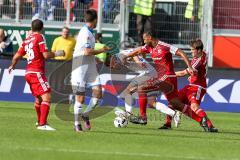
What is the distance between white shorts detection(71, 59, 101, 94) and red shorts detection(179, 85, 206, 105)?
8.99ft

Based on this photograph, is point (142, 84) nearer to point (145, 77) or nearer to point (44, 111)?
point (145, 77)

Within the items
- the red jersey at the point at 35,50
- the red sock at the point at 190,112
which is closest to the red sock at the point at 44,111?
the red jersey at the point at 35,50

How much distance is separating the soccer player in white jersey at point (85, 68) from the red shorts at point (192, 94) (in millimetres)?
2638

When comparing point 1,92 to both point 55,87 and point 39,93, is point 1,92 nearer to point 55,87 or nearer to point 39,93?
point 55,87

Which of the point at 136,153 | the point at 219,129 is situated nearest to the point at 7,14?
the point at 219,129

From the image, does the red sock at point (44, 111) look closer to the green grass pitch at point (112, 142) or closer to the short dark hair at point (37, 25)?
the green grass pitch at point (112, 142)

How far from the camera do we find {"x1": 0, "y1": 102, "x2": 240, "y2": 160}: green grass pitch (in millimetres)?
12117

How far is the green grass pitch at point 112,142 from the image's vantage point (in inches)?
477

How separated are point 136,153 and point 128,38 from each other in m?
15.1

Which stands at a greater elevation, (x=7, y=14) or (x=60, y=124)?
(x=7, y=14)

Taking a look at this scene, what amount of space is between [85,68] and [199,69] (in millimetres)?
3067

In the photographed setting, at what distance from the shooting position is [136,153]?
40.7ft

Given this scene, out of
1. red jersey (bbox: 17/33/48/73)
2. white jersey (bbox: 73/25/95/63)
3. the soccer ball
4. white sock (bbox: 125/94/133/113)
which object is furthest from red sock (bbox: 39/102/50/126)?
white sock (bbox: 125/94/133/113)

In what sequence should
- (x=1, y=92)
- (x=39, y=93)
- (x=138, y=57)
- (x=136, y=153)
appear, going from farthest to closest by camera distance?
(x=1, y=92) < (x=138, y=57) < (x=39, y=93) < (x=136, y=153)
